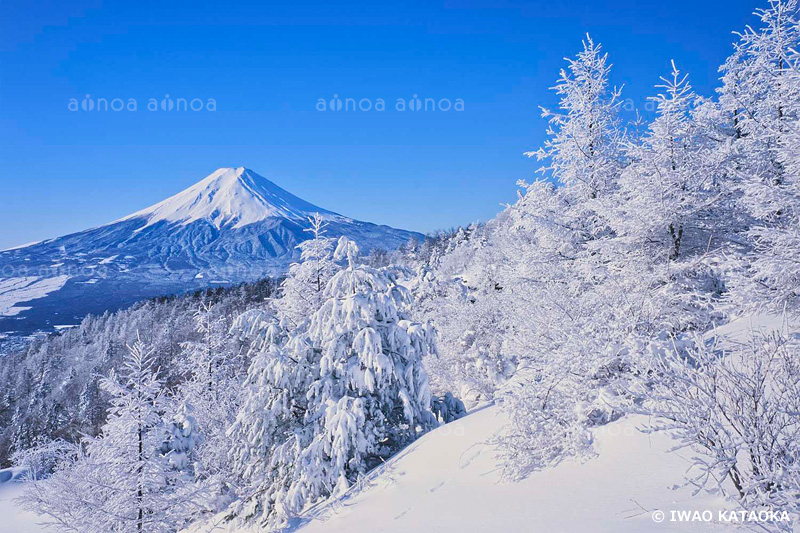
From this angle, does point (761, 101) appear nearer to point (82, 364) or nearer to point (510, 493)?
point (510, 493)

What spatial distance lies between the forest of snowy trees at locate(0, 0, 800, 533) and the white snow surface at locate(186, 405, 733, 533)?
0.38 m

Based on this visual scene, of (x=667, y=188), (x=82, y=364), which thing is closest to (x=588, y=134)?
(x=667, y=188)

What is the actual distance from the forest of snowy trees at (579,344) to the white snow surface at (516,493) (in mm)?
384

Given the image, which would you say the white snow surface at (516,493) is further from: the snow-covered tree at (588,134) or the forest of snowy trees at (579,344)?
the snow-covered tree at (588,134)

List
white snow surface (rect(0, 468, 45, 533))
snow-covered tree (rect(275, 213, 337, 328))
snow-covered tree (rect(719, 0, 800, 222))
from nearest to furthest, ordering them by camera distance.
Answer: snow-covered tree (rect(719, 0, 800, 222)) < snow-covered tree (rect(275, 213, 337, 328)) < white snow surface (rect(0, 468, 45, 533))

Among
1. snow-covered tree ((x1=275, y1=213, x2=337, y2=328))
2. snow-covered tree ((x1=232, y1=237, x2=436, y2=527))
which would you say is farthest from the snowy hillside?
snow-covered tree ((x1=275, y1=213, x2=337, y2=328))

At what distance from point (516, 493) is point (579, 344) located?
96.5 inches

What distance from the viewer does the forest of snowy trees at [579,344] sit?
14.5ft

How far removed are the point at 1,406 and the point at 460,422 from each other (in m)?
67.8

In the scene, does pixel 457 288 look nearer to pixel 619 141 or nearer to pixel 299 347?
pixel 619 141

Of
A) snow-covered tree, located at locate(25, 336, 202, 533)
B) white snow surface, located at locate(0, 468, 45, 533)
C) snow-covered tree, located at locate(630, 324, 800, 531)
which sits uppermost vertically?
snow-covered tree, located at locate(630, 324, 800, 531)

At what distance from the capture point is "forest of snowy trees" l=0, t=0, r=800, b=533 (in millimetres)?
4419

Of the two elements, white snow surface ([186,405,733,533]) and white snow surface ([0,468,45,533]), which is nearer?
white snow surface ([186,405,733,533])

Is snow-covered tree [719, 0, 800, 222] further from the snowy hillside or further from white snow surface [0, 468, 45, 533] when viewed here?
white snow surface [0, 468, 45, 533]
